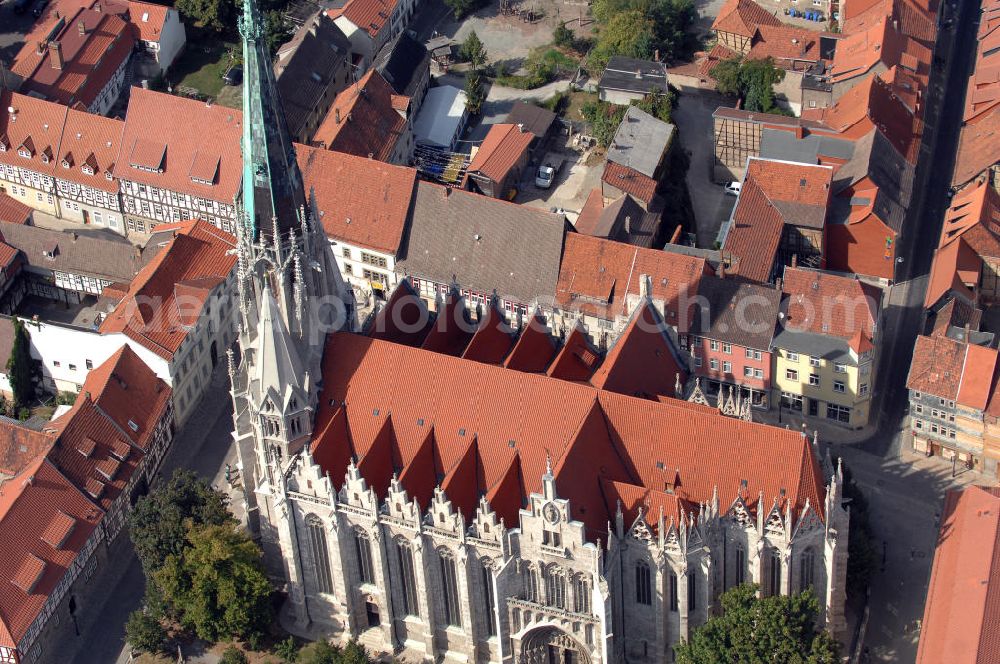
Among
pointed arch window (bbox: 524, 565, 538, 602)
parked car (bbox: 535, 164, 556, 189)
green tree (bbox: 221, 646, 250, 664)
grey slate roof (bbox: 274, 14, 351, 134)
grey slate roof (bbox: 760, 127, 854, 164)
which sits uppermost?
grey slate roof (bbox: 274, 14, 351, 134)

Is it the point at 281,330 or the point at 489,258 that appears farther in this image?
the point at 489,258

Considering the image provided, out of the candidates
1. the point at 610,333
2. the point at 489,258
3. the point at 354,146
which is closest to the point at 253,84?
the point at 610,333

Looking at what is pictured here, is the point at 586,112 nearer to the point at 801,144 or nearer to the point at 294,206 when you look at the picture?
the point at 801,144

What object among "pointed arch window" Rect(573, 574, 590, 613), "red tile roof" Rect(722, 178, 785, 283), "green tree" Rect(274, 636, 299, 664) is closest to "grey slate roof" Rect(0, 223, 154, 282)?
"green tree" Rect(274, 636, 299, 664)

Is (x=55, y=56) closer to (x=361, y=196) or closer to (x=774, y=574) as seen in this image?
(x=361, y=196)

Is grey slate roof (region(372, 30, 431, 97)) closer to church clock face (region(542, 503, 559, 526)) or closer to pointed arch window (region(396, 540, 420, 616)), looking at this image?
pointed arch window (region(396, 540, 420, 616))
